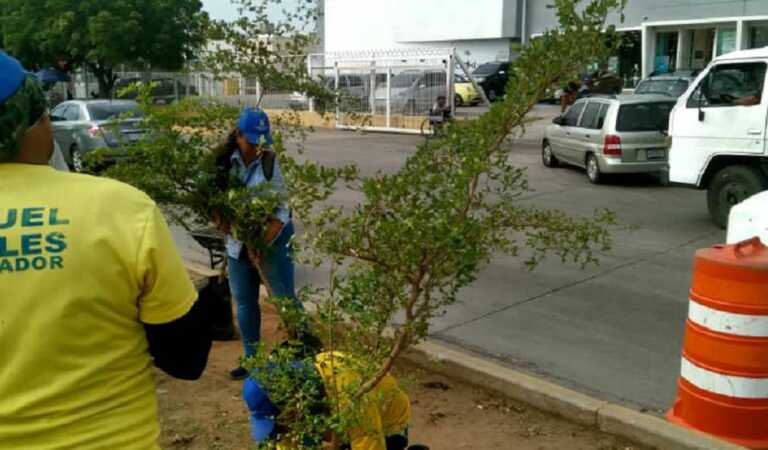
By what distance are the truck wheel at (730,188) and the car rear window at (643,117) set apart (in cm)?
329

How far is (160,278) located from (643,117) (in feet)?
→ 40.9

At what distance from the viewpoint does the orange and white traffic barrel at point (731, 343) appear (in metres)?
3.79

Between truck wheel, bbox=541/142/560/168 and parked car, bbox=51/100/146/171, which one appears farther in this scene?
truck wheel, bbox=541/142/560/168

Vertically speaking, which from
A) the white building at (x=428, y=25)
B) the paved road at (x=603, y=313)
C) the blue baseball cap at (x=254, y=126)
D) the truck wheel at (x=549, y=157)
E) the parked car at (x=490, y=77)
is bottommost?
the paved road at (x=603, y=313)

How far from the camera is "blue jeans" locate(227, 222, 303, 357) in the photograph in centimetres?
432

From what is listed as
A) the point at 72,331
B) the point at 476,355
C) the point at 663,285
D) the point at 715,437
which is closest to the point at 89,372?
the point at 72,331

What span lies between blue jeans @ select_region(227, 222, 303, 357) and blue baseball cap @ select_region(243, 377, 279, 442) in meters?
1.24

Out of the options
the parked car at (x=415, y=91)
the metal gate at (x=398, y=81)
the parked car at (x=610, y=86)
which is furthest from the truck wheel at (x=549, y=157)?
the parked car at (x=610, y=86)

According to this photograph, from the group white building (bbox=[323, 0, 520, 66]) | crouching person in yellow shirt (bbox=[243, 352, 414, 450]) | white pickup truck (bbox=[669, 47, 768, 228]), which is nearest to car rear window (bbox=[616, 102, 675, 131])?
white pickup truck (bbox=[669, 47, 768, 228])

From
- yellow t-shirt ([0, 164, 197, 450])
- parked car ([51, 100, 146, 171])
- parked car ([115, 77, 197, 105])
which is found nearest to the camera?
yellow t-shirt ([0, 164, 197, 450])

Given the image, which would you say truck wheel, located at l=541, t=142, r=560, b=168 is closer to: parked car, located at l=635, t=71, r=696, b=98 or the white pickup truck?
parked car, located at l=635, t=71, r=696, b=98

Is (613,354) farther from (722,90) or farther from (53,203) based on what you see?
(722,90)

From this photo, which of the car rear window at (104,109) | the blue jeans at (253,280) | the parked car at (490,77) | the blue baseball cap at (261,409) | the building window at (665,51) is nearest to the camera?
the blue baseball cap at (261,409)

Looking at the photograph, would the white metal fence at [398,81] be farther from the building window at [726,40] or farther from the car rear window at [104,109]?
the building window at [726,40]
